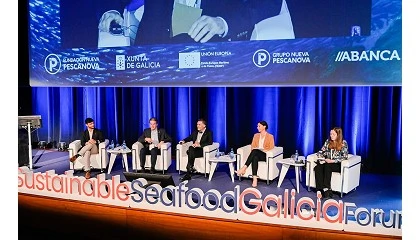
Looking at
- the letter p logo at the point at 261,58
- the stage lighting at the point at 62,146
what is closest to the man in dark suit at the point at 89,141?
the stage lighting at the point at 62,146

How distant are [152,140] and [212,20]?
166 cm

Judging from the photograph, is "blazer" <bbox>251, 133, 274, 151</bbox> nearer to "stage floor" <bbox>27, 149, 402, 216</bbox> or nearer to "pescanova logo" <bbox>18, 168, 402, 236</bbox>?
"stage floor" <bbox>27, 149, 402, 216</bbox>

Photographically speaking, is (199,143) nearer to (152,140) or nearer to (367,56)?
(152,140)

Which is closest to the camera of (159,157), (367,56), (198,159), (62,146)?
(367,56)

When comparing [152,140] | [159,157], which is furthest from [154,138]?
[159,157]

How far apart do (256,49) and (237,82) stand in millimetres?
396

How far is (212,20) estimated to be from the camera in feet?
15.6

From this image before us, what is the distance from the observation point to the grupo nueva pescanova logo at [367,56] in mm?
4137

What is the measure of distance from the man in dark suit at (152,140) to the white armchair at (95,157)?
1.52 ft

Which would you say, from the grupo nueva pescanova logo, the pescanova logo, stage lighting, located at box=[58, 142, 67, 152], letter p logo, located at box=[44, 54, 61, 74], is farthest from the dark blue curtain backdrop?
the pescanova logo

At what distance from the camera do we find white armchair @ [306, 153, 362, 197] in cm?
453

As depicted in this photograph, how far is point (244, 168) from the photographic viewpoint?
500cm

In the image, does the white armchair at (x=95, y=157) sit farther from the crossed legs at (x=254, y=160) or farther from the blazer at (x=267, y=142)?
the blazer at (x=267, y=142)
